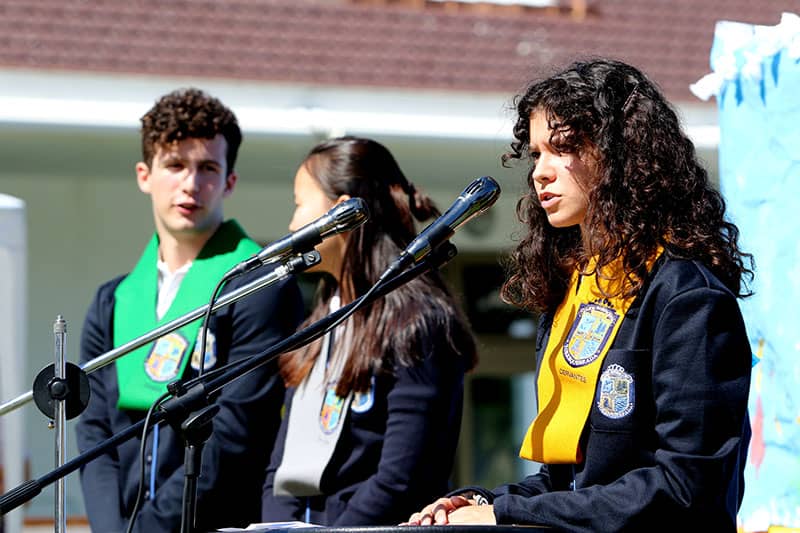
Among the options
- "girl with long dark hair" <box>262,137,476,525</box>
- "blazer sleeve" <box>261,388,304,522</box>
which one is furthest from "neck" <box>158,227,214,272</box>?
"blazer sleeve" <box>261,388,304,522</box>

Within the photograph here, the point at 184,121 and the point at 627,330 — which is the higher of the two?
the point at 184,121

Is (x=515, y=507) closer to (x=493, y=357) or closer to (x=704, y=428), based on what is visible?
(x=704, y=428)

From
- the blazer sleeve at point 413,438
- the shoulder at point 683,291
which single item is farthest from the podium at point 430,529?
the blazer sleeve at point 413,438

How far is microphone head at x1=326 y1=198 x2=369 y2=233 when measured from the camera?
7.23ft

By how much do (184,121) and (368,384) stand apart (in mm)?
1107

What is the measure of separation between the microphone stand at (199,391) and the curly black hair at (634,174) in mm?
323

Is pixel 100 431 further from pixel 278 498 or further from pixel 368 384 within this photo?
pixel 368 384

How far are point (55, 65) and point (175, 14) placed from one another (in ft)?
2.87

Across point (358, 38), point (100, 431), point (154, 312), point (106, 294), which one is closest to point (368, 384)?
point (154, 312)

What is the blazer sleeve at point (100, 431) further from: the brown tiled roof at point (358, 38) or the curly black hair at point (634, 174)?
the brown tiled roof at point (358, 38)

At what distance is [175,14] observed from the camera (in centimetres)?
771

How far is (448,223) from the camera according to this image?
2.13 metres

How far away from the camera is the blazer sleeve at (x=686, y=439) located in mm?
1910

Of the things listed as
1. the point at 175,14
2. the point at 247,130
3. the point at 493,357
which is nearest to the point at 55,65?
the point at 175,14
